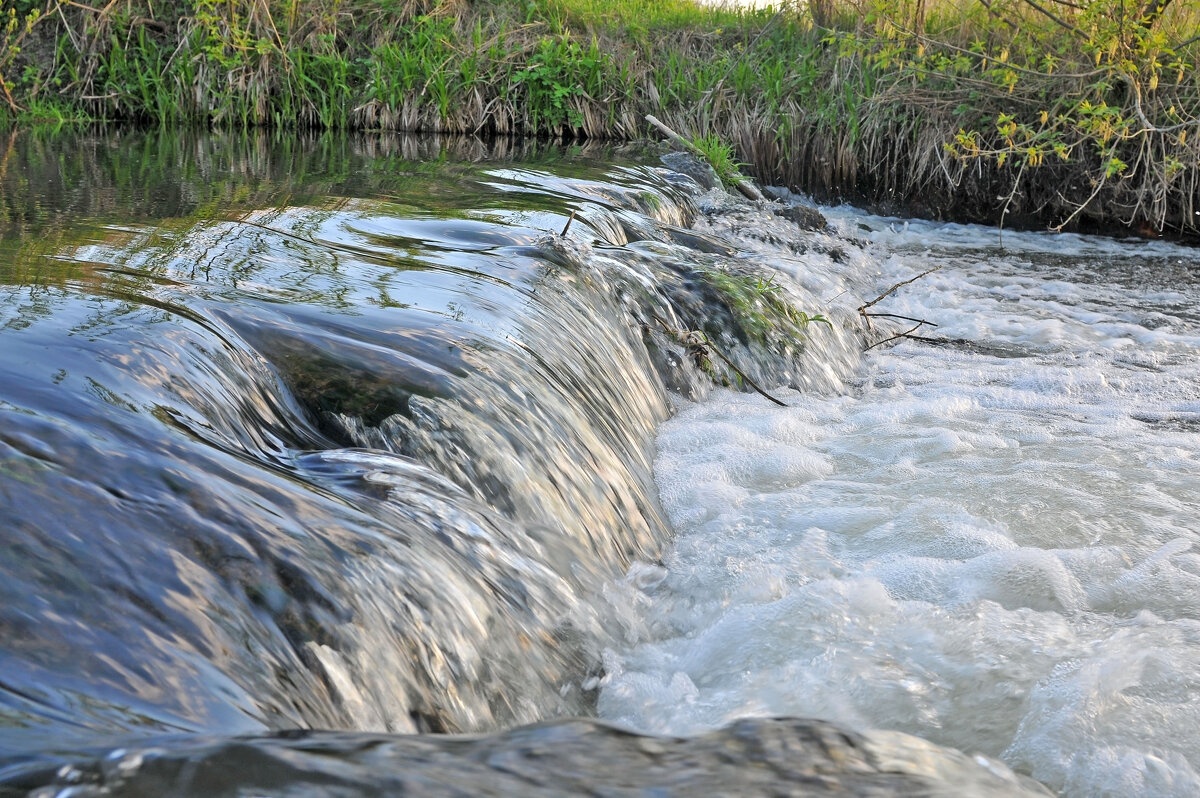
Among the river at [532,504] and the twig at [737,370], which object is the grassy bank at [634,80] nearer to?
the river at [532,504]

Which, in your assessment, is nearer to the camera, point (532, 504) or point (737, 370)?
point (532, 504)

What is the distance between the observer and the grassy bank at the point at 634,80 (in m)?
8.00

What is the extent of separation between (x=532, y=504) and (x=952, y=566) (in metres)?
1.04

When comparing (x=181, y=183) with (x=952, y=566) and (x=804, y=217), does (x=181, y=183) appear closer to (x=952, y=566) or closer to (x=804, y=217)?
(x=804, y=217)

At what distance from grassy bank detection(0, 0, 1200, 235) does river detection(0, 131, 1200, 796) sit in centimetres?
400

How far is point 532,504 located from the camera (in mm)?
2174

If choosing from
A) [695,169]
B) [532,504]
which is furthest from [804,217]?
[532,504]

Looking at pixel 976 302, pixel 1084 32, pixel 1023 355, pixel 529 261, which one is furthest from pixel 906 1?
pixel 529 261

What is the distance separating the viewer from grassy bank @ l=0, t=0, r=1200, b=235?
8.00 metres

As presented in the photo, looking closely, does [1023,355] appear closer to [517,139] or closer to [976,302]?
[976,302]

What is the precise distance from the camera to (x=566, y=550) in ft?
7.00

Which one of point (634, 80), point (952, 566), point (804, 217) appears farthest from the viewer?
point (634, 80)

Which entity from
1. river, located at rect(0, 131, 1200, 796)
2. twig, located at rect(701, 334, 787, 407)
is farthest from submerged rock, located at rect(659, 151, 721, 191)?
twig, located at rect(701, 334, 787, 407)

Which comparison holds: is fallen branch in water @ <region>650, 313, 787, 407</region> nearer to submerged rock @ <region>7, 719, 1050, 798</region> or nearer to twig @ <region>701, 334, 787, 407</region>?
twig @ <region>701, 334, 787, 407</region>
